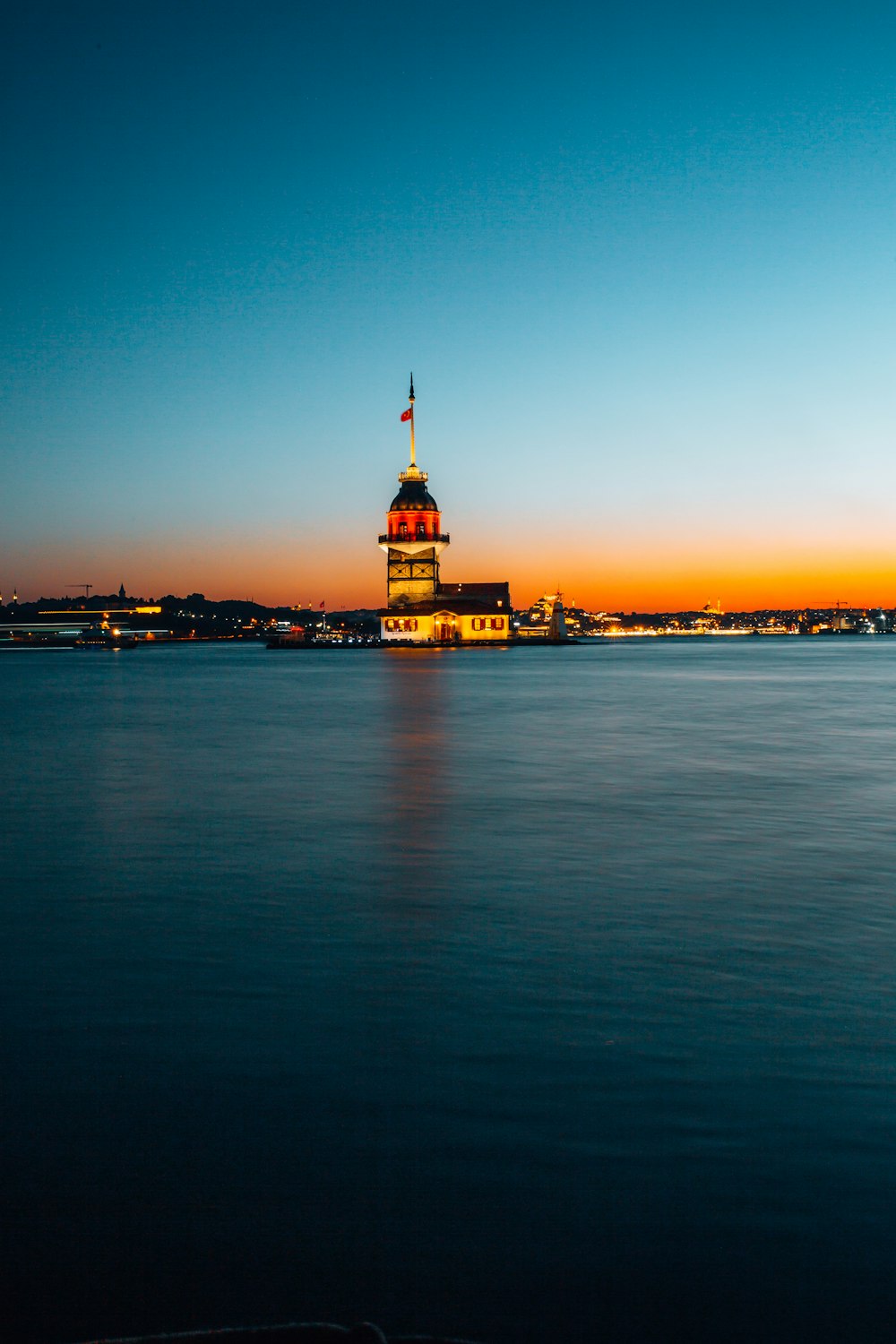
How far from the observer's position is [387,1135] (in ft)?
20.9

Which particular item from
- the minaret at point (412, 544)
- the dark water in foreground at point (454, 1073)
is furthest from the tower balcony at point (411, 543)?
the dark water in foreground at point (454, 1073)

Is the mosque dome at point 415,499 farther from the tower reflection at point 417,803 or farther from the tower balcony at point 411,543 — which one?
the tower reflection at point 417,803

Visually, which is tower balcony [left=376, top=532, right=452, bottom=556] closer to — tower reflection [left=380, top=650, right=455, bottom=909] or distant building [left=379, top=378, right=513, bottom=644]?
distant building [left=379, top=378, right=513, bottom=644]

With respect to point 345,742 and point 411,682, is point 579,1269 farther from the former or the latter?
point 411,682

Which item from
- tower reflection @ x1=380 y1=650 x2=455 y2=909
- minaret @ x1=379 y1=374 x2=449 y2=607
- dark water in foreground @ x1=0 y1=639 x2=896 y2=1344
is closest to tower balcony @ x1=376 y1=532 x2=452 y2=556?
minaret @ x1=379 y1=374 x2=449 y2=607

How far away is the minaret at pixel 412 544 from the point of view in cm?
16925

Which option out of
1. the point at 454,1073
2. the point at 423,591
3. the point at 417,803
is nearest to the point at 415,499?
the point at 423,591

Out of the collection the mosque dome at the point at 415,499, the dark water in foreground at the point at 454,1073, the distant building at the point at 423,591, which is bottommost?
the dark water in foreground at the point at 454,1073

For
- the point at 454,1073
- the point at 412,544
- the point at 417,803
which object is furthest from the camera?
the point at 412,544

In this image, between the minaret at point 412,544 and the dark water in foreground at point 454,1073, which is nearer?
the dark water in foreground at point 454,1073

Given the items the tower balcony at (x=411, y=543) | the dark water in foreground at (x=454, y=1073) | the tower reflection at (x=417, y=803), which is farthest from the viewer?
the tower balcony at (x=411, y=543)

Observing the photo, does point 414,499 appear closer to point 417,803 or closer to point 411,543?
point 411,543

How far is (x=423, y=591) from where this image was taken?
17250 centimetres

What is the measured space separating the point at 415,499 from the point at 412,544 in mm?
7831
